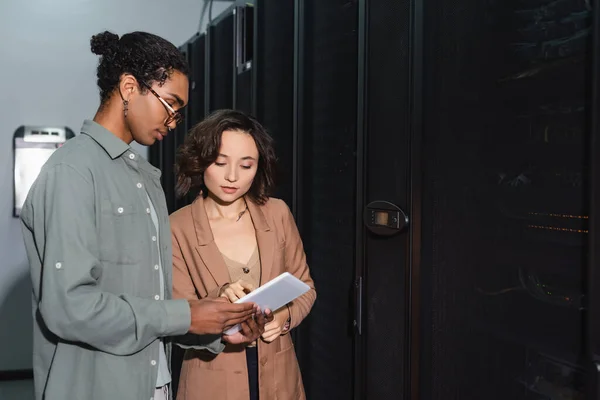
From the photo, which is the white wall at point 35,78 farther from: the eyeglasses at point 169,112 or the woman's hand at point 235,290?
the eyeglasses at point 169,112

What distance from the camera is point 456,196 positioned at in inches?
50.9

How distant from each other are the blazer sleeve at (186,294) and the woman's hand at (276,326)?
0.40 ft

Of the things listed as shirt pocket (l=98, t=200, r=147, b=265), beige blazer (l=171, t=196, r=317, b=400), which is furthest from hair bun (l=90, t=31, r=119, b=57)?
beige blazer (l=171, t=196, r=317, b=400)

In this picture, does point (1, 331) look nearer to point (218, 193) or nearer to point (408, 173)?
point (218, 193)

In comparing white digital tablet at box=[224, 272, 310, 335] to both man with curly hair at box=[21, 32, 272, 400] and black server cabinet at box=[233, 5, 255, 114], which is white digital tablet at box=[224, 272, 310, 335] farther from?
black server cabinet at box=[233, 5, 255, 114]

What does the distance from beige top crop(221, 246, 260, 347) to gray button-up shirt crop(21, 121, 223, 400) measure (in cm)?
32

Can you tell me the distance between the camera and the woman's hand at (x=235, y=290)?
1.49 metres

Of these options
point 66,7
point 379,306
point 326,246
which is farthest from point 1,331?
point 379,306

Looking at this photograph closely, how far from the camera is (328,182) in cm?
190

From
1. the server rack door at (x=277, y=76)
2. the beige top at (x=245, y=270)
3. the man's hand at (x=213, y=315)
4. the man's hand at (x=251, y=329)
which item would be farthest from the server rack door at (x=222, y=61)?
the man's hand at (x=213, y=315)

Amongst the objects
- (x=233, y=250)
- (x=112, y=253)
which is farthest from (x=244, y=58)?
(x=112, y=253)

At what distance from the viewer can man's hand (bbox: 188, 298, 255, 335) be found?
1.29 metres

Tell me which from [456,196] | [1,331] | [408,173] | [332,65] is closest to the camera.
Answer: [456,196]

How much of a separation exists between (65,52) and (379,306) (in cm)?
371
